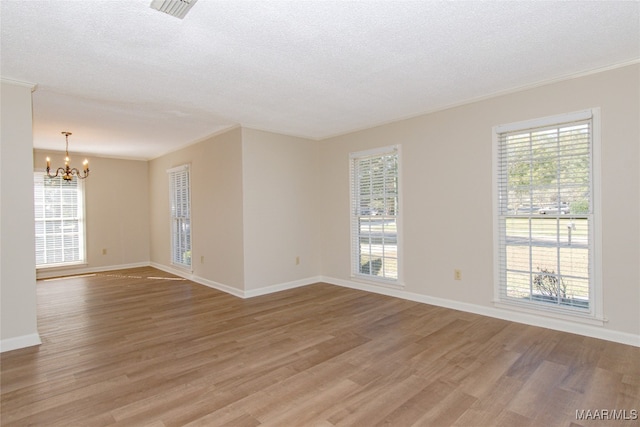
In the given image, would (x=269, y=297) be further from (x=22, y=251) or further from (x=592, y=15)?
(x=592, y=15)

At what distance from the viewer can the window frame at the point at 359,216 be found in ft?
15.1

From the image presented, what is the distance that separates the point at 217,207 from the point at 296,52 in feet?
10.6

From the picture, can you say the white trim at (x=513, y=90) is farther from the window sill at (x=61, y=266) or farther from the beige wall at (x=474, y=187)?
the window sill at (x=61, y=266)

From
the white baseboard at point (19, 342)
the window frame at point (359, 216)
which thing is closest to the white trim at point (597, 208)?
the window frame at point (359, 216)

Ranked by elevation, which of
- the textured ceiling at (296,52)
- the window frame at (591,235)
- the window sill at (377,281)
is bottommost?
the window sill at (377,281)

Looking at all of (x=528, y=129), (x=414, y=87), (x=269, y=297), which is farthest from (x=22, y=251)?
(x=528, y=129)

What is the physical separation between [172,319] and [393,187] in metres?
3.30

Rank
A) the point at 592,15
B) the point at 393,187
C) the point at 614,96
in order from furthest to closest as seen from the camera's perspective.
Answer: the point at 393,187 → the point at 614,96 → the point at 592,15

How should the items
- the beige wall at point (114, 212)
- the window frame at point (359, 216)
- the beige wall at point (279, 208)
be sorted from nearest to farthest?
the window frame at point (359, 216), the beige wall at point (279, 208), the beige wall at point (114, 212)

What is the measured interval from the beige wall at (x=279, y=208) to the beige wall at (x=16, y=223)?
2332 millimetres

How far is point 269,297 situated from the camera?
4.74m

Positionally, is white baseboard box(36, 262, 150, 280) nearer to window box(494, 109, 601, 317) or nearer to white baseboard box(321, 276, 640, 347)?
white baseboard box(321, 276, 640, 347)

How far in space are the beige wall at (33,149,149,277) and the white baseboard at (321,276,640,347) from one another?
5601 mm

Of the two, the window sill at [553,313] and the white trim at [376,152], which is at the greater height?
the white trim at [376,152]
